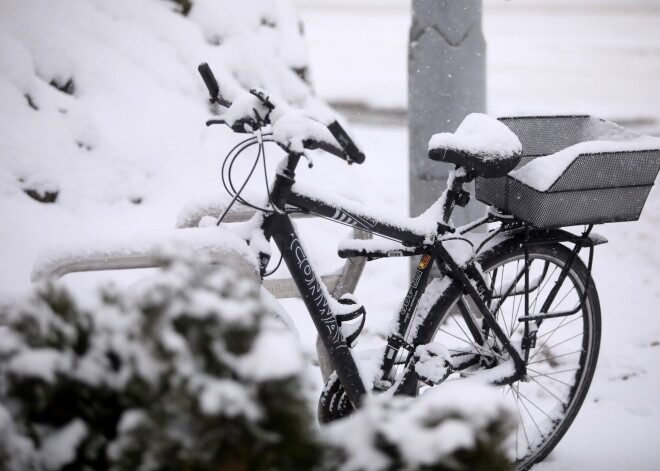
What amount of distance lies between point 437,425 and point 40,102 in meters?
4.02

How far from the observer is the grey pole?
3.76 metres

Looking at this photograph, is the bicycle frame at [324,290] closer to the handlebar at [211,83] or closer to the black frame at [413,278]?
the black frame at [413,278]

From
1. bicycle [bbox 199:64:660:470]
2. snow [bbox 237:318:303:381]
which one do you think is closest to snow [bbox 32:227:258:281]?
bicycle [bbox 199:64:660:470]

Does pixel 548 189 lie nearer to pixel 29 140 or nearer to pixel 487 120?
pixel 487 120

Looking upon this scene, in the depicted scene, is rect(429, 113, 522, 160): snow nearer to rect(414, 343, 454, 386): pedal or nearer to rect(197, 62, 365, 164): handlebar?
rect(197, 62, 365, 164): handlebar

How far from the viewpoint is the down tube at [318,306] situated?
2.24 meters

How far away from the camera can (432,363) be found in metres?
2.45

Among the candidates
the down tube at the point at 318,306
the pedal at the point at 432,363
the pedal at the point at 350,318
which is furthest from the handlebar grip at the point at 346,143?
the pedal at the point at 432,363

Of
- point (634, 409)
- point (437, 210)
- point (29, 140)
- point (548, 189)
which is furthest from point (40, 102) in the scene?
point (634, 409)

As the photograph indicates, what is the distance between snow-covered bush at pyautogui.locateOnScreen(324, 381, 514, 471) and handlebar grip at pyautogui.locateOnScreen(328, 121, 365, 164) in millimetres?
1007

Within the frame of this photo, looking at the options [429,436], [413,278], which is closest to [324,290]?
[413,278]

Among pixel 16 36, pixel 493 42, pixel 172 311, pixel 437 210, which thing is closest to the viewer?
pixel 172 311

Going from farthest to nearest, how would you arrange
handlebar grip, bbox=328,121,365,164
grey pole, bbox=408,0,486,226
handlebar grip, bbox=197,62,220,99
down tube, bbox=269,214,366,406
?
grey pole, bbox=408,0,486,226 < down tube, bbox=269,214,366,406 < handlebar grip, bbox=197,62,220,99 < handlebar grip, bbox=328,121,365,164

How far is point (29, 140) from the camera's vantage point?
4137 mm
